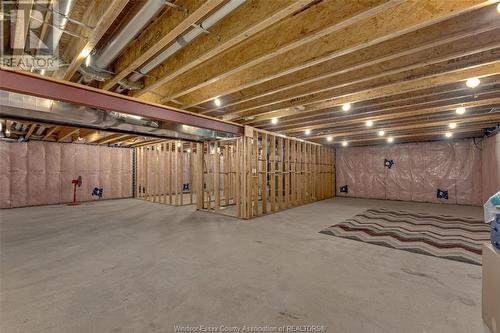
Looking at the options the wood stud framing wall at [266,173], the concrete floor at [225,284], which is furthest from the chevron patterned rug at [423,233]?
the wood stud framing wall at [266,173]

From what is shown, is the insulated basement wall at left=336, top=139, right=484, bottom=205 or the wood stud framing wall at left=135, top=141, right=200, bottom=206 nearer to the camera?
the insulated basement wall at left=336, top=139, right=484, bottom=205

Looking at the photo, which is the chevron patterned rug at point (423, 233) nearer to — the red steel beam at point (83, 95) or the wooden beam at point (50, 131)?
the red steel beam at point (83, 95)

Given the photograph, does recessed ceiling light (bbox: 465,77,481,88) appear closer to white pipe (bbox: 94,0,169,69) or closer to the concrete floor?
the concrete floor

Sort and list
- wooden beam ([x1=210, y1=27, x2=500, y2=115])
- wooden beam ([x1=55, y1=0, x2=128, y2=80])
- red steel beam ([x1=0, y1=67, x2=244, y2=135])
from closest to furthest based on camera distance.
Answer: wooden beam ([x1=55, y1=0, x2=128, y2=80]) < wooden beam ([x1=210, y1=27, x2=500, y2=115]) < red steel beam ([x1=0, y1=67, x2=244, y2=135])

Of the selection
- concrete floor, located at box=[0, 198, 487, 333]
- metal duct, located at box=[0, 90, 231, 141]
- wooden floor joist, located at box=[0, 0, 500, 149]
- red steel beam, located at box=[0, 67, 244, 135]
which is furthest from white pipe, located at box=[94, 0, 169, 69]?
concrete floor, located at box=[0, 198, 487, 333]

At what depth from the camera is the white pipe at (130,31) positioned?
5.29 feet

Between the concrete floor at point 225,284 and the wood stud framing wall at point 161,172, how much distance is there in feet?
11.9

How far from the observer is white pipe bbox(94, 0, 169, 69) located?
161 centimetres

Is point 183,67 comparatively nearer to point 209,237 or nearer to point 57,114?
point 57,114

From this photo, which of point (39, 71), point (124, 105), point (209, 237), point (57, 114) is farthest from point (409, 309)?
point (39, 71)

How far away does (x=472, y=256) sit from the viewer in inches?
111

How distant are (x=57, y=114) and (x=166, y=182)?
16.1 ft

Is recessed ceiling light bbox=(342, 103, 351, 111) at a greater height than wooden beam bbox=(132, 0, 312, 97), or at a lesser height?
lesser

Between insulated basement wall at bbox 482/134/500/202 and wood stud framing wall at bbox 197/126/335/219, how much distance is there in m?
4.53
